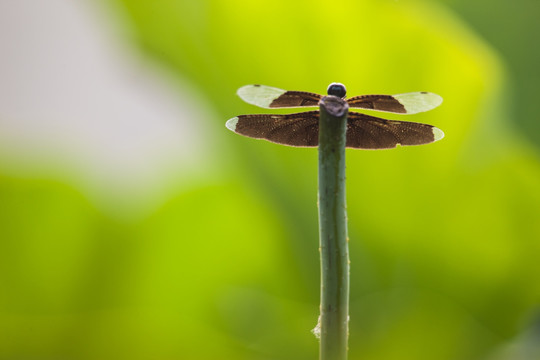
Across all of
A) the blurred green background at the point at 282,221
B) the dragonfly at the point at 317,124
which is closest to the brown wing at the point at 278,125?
the dragonfly at the point at 317,124

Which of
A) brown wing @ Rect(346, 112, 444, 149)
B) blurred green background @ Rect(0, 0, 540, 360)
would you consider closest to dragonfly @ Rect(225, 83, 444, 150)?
brown wing @ Rect(346, 112, 444, 149)

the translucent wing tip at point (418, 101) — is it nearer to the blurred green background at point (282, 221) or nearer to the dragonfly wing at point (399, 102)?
the dragonfly wing at point (399, 102)

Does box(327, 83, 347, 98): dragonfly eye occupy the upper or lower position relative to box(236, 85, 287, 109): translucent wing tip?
lower

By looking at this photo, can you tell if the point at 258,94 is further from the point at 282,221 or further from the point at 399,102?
the point at 282,221

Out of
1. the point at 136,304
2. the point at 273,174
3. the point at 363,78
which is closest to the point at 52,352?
the point at 136,304

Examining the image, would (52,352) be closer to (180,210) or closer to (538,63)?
(180,210)

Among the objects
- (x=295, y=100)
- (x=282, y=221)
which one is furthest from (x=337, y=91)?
(x=282, y=221)

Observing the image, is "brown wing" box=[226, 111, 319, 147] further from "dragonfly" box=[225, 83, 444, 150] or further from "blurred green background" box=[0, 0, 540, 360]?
"blurred green background" box=[0, 0, 540, 360]
